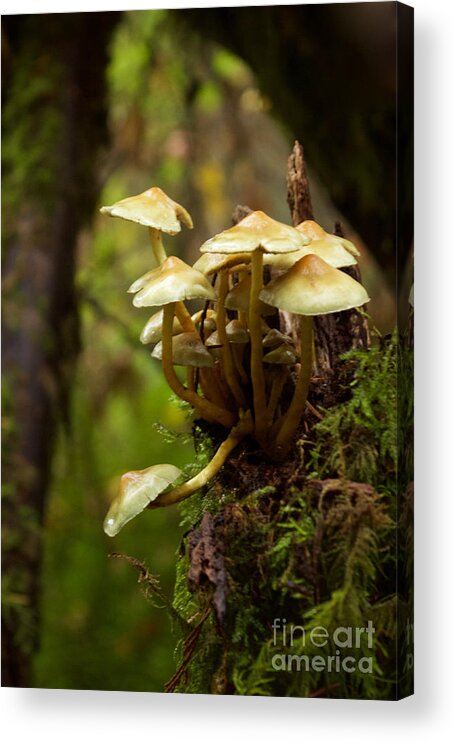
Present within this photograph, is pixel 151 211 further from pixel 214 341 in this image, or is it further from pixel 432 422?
pixel 432 422

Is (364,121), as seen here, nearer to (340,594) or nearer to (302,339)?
(302,339)

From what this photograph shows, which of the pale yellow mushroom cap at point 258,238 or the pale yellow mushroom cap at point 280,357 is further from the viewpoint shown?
the pale yellow mushroom cap at point 280,357

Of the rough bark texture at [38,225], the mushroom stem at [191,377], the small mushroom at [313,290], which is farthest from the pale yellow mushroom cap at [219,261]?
the rough bark texture at [38,225]

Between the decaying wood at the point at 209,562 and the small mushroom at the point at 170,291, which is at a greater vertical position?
the small mushroom at the point at 170,291

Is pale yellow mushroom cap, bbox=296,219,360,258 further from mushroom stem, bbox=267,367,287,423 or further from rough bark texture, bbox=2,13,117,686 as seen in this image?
rough bark texture, bbox=2,13,117,686

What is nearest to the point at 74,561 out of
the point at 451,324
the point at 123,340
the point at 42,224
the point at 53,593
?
the point at 53,593

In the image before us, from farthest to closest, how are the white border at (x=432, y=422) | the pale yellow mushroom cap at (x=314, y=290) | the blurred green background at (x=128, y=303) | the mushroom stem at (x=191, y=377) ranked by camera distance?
the blurred green background at (x=128, y=303) < the mushroom stem at (x=191, y=377) < the white border at (x=432, y=422) < the pale yellow mushroom cap at (x=314, y=290)

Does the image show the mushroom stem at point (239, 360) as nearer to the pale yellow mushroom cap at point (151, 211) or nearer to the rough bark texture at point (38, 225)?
the pale yellow mushroom cap at point (151, 211)

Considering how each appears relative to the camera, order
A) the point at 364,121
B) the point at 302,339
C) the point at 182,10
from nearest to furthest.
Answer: the point at 302,339, the point at 364,121, the point at 182,10
